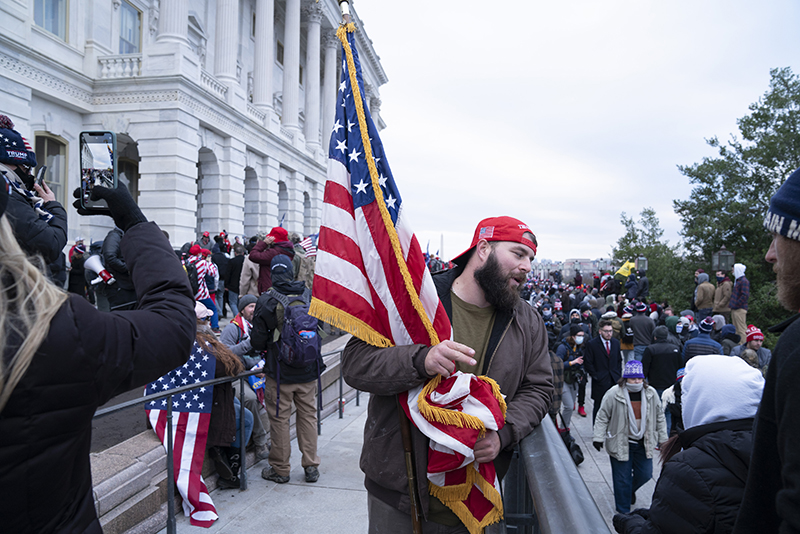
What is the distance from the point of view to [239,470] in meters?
5.18

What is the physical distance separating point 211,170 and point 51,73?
6566 mm

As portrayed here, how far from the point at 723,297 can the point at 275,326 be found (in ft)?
50.5

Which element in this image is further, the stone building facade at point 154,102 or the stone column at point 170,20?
the stone column at point 170,20

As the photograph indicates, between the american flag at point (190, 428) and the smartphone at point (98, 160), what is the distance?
2737 mm

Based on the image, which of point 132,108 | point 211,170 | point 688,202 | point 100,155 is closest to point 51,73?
point 132,108

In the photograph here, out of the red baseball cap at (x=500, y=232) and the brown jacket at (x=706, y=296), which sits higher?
the red baseball cap at (x=500, y=232)

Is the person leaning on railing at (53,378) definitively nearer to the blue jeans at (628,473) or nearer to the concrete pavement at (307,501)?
the concrete pavement at (307,501)

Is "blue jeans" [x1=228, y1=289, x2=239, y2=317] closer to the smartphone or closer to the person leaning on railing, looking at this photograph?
the smartphone

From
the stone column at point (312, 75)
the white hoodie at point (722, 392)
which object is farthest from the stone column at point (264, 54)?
the white hoodie at point (722, 392)

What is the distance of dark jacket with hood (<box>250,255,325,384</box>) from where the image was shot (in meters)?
5.18

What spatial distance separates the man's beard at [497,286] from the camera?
2.61m

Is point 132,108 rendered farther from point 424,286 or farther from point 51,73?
Answer: point 424,286

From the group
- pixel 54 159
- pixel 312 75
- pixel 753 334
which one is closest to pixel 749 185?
pixel 753 334

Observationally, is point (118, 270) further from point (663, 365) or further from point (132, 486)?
point (663, 365)
